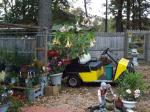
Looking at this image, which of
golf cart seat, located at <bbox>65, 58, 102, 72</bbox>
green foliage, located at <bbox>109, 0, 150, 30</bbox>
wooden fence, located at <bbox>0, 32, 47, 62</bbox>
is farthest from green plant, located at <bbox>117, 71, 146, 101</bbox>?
green foliage, located at <bbox>109, 0, 150, 30</bbox>

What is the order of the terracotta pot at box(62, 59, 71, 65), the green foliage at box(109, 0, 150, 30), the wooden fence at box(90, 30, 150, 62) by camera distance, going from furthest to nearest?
the green foliage at box(109, 0, 150, 30), the wooden fence at box(90, 30, 150, 62), the terracotta pot at box(62, 59, 71, 65)

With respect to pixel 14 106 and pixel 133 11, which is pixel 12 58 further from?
pixel 133 11

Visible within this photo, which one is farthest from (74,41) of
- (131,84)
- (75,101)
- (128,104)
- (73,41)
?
(128,104)

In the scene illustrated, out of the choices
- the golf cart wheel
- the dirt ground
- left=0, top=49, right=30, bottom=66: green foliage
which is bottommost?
the dirt ground

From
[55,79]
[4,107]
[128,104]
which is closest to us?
[4,107]

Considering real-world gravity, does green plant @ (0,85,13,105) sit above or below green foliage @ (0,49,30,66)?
below

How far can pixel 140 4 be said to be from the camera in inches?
1068

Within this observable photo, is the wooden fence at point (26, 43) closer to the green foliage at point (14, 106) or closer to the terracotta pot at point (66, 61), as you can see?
the terracotta pot at point (66, 61)

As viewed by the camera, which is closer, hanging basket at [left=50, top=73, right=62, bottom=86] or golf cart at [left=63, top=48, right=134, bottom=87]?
hanging basket at [left=50, top=73, right=62, bottom=86]

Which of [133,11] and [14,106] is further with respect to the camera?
[133,11]

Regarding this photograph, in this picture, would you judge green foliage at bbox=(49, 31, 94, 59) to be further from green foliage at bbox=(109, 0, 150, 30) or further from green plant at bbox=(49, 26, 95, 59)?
green foliage at bbox=(109, 0, 150, 30)

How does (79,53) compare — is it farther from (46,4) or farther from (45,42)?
(46,4)

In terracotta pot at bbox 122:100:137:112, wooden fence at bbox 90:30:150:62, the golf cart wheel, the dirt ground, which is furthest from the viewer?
wooden fence at bbox 90:30:150:62

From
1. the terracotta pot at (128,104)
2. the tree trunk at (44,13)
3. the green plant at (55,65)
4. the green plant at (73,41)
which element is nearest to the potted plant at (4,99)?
the terracotta pot at (128,104)
